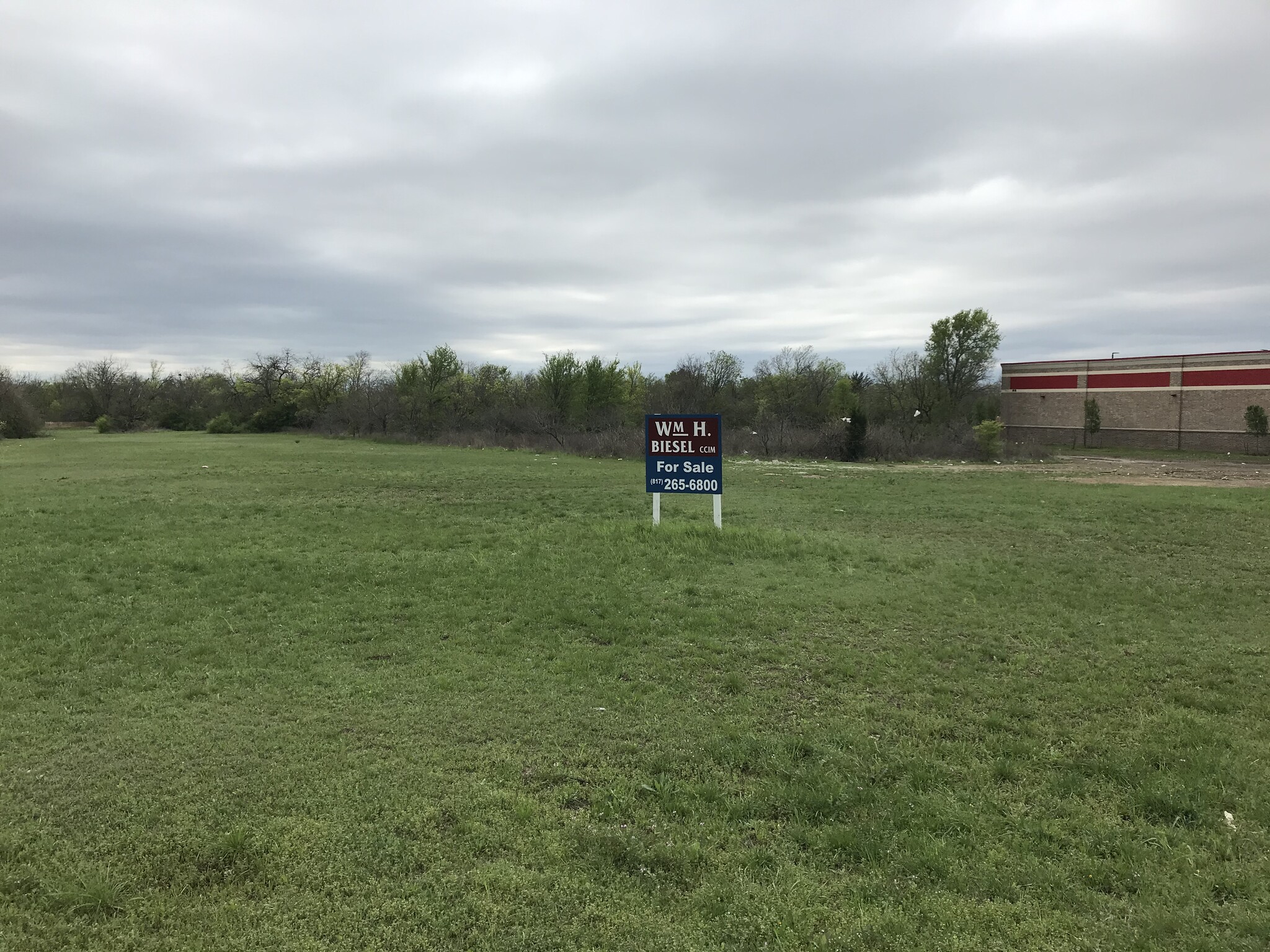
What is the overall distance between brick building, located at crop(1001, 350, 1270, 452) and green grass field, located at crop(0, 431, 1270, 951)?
48.7m

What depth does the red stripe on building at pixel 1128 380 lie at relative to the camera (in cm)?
5091

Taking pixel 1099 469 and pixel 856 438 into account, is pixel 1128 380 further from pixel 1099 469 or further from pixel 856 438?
pixel 856 438

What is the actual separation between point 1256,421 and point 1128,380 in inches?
351

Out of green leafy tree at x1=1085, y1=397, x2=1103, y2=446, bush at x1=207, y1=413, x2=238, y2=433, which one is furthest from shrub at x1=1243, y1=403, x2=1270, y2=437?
bush at x1=207, y1=413, x2=238, y2=433

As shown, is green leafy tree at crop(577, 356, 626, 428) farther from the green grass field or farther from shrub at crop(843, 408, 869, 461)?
the green grass field

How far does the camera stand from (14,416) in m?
53.1

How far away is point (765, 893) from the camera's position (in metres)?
3.07

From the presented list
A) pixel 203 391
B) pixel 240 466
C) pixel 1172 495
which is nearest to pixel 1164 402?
pixel 1172 495

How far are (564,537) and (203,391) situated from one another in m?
93.2

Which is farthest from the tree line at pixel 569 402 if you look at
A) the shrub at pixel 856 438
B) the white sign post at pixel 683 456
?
the white sign post at pixel 683 456

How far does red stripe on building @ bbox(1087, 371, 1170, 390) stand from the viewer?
50.9 meters

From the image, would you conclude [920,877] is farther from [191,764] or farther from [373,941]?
[191,764]

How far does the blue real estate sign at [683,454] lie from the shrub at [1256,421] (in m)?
50.4

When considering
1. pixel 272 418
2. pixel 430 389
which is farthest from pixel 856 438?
pixel 272 418
